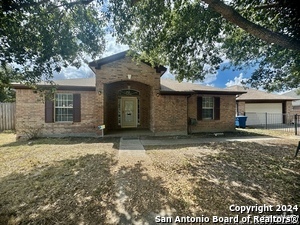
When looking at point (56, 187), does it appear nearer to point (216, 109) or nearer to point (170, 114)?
point (170, 114)

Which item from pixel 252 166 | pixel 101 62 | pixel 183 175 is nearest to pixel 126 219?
pixel 183 175

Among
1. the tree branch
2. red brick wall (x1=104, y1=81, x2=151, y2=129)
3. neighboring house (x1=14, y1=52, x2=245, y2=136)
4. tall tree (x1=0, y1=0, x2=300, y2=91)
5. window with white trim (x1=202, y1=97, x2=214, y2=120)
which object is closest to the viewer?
the tree branch

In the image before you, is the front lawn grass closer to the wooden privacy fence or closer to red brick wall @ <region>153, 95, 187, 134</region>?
red brick wall @ <region>153, 95, 187, 134</region>

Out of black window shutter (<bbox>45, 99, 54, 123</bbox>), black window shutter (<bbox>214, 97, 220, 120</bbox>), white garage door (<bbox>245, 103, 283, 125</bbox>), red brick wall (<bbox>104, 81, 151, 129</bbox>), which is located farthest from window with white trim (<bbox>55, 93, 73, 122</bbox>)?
white garage door (<bbox>245, 103, 283, 125</bbox>)

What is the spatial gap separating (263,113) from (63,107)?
20.7m

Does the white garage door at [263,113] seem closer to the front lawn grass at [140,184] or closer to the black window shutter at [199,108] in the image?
the black window shutter at [199,108]

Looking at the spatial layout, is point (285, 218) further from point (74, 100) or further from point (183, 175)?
point (74, 100)

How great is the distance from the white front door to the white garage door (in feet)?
43.3

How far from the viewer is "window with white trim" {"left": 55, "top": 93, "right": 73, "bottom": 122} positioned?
1009 centimetres

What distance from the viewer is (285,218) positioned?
8.97ft

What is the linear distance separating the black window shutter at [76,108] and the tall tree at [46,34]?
12.6 ft

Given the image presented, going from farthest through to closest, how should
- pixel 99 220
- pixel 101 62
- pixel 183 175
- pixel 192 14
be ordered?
pixel 101 62 → pixel 192 14 → pixel 183 175 → pixel 99 220

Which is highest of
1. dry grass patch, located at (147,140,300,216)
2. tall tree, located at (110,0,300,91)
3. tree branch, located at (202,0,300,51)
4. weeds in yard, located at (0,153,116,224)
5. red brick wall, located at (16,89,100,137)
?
tall tree, located at (110,0,300,91)

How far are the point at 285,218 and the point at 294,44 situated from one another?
336cm
